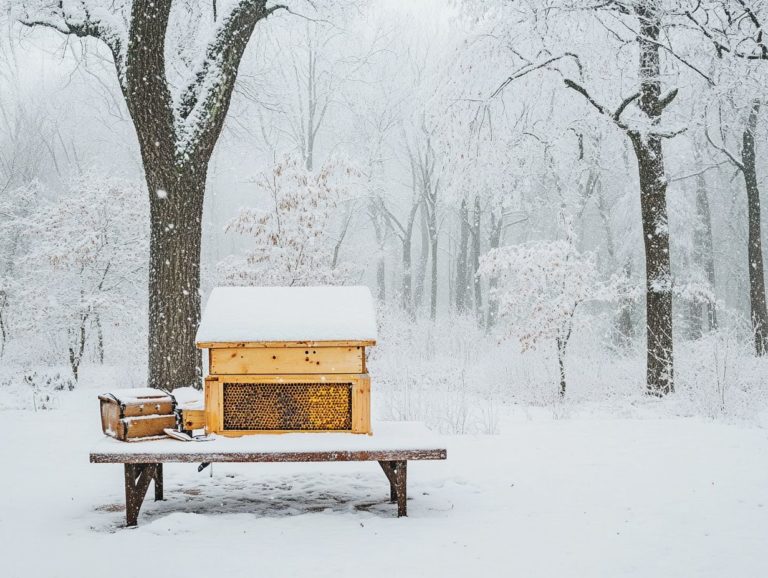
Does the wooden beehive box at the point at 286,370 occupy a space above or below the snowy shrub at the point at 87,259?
below

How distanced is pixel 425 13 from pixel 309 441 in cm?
2673

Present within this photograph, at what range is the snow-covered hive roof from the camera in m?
4.34

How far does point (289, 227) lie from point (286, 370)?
9.27 metres

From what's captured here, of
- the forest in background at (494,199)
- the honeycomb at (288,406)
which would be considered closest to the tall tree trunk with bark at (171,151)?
the forest in background at (494,199)

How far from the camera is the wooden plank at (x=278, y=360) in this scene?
173 inches

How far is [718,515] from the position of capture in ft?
14.5

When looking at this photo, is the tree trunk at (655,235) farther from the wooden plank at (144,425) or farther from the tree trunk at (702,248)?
the tree trunk at (702,248)

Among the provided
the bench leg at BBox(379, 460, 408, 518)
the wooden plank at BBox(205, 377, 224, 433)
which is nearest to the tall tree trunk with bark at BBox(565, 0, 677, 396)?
the bench leg at BBox(379, 460, 408, 518)

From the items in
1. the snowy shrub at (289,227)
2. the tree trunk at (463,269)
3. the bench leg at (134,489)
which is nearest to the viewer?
the bench leg at (134,489)

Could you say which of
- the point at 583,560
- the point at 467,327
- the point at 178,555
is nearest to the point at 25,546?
the point at 178,555

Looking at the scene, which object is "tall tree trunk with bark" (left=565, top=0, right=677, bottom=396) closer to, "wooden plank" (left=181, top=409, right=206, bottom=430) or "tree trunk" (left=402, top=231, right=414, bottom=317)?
"wooden plank" (left=181, top=409, right=206, bottom=430)

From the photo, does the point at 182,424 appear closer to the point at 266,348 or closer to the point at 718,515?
the point at 266,348

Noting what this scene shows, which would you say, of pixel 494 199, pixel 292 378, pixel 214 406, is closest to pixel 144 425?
pixel 214 406

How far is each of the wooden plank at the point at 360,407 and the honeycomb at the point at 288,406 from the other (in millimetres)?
62
